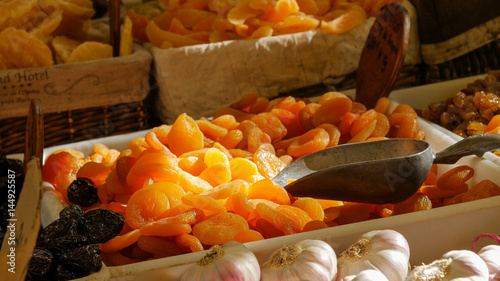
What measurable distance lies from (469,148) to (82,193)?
85 centimetres

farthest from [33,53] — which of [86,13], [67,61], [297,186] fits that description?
[297,186]

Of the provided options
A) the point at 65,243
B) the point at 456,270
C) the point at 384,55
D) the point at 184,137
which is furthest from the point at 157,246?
the point at 384,55

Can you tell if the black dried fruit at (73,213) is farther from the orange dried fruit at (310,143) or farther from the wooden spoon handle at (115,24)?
the wooden spoon handle at (115,24)

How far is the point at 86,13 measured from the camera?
2148mm

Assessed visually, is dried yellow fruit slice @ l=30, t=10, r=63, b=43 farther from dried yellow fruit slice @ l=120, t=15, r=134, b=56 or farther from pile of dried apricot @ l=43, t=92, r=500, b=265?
pile of dried apricot @ l=43, t=92, r=500, b=265

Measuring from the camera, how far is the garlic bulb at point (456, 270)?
2.38 feet

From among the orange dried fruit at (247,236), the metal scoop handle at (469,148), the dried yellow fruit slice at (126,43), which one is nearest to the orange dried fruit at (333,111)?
the metal scoop handle at (469,148)

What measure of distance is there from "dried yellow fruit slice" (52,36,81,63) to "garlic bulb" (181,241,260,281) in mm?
1311

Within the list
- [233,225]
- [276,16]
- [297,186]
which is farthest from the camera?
[276,16]

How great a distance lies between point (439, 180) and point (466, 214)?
198mm

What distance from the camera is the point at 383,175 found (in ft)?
3.38

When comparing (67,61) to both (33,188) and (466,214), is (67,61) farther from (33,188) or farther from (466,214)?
(466,214)

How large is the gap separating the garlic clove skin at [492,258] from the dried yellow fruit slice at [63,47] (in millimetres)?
1551

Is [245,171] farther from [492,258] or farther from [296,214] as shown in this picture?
[492,258]
